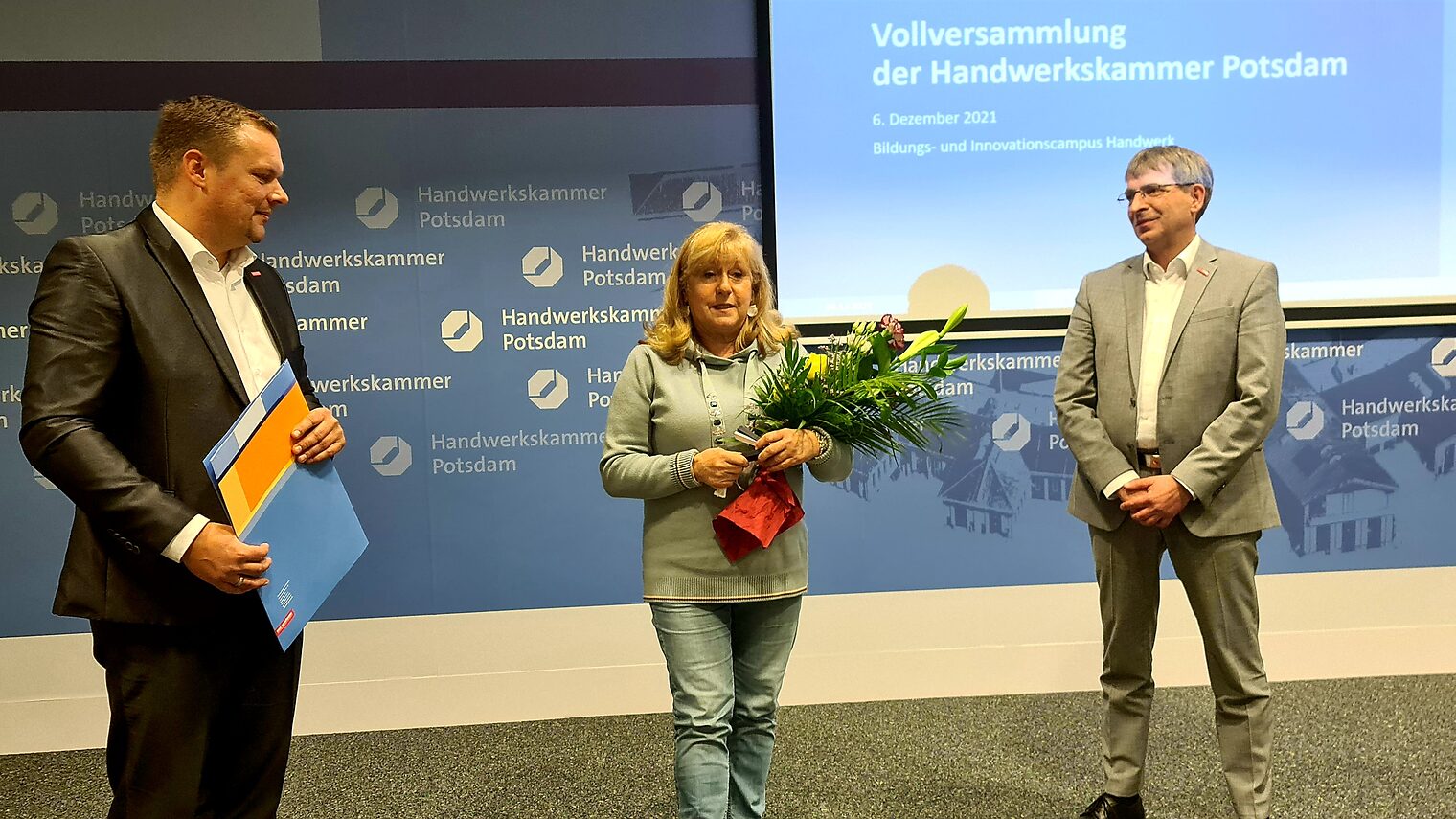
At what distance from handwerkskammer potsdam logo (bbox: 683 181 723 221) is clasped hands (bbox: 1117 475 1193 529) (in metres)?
1.89

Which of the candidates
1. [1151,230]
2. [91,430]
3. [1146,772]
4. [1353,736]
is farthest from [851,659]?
[91,430]

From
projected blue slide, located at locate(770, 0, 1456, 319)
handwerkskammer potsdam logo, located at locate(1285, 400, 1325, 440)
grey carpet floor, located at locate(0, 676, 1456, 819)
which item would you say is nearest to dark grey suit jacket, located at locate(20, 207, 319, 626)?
grey carpet floor, located at locate(0, 676, 1456, 819)

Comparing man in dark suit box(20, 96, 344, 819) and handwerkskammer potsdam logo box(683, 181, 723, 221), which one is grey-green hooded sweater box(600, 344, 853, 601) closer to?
man in dark suit box(20, 96, 344, 819)

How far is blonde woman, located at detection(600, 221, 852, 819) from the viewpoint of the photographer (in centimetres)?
220

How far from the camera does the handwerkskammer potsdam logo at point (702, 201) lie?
3863 millimetres

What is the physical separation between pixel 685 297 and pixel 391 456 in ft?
6.38

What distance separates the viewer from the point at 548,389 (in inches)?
154

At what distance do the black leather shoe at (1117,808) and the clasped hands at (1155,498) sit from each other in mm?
761

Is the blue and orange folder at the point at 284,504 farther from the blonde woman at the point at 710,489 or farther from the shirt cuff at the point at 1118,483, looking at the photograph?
the shirt cuff at the point at 1118,483

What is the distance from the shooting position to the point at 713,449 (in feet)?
7.10

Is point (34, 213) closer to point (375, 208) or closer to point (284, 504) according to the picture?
point (375, 208)

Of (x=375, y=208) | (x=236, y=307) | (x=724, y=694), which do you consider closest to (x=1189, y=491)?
(x=724, y=694)

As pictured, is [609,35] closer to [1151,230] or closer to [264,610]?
[1151,230]

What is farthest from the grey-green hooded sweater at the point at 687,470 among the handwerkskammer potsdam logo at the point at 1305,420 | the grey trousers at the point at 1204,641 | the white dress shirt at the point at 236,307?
the handwerkskammer potsdam logo at the point at 1305,420
